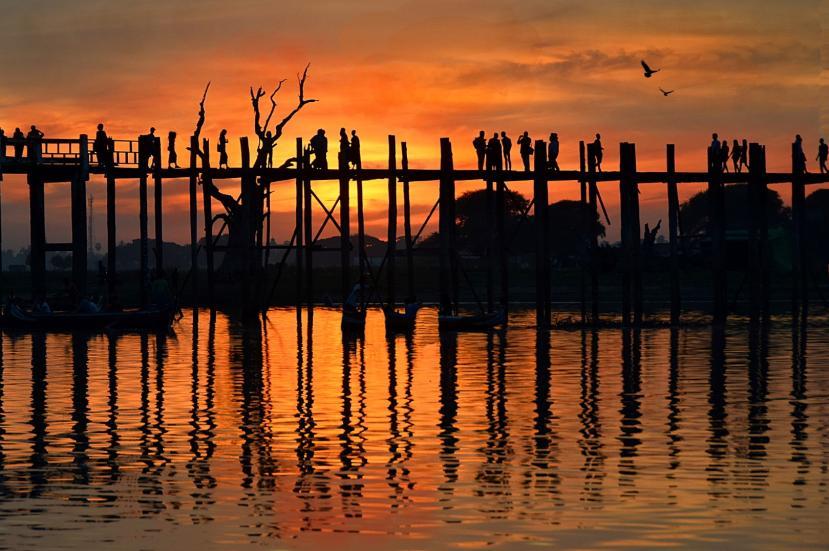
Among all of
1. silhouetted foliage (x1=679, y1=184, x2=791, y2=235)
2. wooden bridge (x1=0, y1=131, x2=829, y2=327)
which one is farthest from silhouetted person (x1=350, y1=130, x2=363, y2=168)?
silhouetted foliage (x1=679, y1=184, x2=791, y2=235)

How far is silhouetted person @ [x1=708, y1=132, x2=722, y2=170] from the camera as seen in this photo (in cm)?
5038

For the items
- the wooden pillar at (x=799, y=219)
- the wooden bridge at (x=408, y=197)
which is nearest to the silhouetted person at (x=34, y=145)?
the wooden bridge at (x=408, y=197)

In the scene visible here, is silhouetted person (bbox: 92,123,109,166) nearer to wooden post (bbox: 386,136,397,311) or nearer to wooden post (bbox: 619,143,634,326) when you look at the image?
wooden post (bbox: 386,136,397,311)

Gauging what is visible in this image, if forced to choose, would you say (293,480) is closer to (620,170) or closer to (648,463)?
(648,463)

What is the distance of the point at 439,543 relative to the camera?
13.4 meters

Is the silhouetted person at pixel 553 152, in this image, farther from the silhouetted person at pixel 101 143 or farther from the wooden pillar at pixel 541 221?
the silhouetted person at pixel 101 143

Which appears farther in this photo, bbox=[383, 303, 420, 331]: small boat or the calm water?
bbox=[383, 303, 420, 331]: small boat

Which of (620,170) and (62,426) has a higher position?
(620,170)

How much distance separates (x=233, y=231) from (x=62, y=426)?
48.2 metres

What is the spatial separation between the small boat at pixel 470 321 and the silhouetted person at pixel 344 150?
18.7 ft

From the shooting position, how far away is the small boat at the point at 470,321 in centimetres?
4538

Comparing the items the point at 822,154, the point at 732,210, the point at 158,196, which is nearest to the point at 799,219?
the point at 822,154

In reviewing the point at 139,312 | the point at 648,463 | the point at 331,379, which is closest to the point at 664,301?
the point at 139,312

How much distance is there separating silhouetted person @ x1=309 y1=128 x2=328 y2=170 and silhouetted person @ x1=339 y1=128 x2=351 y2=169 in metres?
1.33
